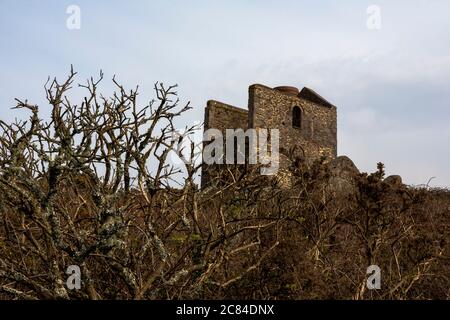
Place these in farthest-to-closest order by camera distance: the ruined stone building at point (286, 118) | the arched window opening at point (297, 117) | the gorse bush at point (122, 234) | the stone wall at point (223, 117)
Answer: the arched window opening at point (297, 117) < the stone wall at point (223, 117) < the ruined stone building at point (286, 118) < the gorse bush at point (122, 234)

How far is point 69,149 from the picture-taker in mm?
3650

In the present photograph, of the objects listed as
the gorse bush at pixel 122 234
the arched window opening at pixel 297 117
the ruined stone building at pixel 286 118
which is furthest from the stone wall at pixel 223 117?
the gorse bush at pixel 122 234

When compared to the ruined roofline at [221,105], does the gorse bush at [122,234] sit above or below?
below

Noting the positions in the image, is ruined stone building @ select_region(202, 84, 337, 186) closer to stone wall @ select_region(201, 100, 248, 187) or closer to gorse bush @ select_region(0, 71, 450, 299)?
stone wall @ select_region(201, 100, 248, 187)

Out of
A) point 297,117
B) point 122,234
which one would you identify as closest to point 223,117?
point 297,117

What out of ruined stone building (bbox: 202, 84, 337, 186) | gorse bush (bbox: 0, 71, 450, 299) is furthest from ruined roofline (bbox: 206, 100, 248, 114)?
gorse bush (bbox: 0, 71, 450, 299)

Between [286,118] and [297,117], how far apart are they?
1.04 meters

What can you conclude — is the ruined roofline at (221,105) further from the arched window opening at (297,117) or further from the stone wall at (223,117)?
the arched window opening at (297,117)

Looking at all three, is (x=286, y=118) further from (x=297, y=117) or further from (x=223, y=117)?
(x=223, y=117)

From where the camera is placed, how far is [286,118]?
75.3ft

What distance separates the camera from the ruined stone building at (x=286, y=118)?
22047 millimetres
